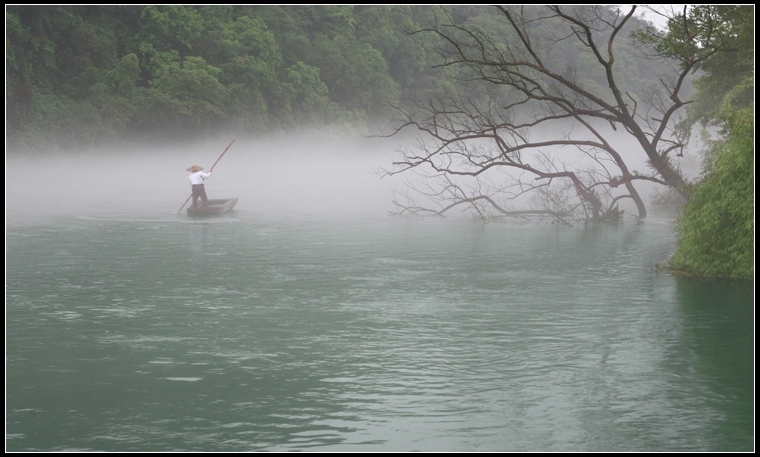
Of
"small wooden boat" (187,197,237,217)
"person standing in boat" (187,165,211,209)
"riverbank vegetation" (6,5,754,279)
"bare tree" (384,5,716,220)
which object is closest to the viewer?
"bare tree" (384,5,716,220)

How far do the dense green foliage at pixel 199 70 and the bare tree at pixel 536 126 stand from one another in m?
4.50

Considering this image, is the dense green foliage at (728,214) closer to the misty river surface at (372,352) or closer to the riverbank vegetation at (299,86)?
the misty river surface at (372,352)

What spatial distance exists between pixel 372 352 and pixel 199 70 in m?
53.1

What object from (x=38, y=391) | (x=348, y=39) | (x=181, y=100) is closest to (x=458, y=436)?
(x=38, y=391)

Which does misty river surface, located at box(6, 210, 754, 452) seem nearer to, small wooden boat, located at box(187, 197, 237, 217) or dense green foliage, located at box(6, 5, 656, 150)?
Result: small wooden boat, located at box(187, 197, 237, 217)

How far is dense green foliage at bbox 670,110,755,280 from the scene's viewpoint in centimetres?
1568

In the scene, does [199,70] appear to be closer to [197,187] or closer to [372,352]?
[197,187]

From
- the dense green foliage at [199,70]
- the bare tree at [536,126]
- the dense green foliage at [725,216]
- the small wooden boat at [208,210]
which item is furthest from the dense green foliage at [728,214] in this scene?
the dense green foliage at [199,70]

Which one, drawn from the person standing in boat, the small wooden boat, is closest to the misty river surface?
the small wooden boat

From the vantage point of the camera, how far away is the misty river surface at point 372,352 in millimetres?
8539

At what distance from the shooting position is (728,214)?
1591cm

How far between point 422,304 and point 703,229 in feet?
15.2

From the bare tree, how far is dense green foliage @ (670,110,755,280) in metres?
1.67

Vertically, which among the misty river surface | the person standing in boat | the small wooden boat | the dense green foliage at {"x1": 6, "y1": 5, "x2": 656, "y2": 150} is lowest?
the misty river surface
